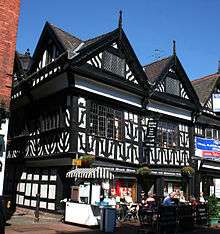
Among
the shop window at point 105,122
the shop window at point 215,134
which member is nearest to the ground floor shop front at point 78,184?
the shop window at point 105,122

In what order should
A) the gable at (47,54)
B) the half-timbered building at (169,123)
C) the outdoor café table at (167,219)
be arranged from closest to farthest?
the outdoor café table at (167,219) < the gable at (47,54) < the half-timbered building at (169,123)

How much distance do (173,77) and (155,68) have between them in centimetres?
120

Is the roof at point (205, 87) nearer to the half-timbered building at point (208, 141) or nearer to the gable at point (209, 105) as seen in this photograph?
the half-timbered building at point (208, 141)

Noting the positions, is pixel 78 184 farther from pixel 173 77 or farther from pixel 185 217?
pixel 173 77

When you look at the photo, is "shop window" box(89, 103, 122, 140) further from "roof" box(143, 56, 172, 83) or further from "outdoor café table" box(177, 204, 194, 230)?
"outdoor café table" box(177, 204, 194, 230)

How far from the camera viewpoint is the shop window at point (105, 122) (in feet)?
55.3

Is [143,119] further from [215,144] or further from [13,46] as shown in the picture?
[13,46]

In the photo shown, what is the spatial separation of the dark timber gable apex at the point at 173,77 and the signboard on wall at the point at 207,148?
213 cm

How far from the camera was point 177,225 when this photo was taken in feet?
44.4

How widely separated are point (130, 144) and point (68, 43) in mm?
5723

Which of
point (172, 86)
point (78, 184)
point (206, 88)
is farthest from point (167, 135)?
point (78, 184)

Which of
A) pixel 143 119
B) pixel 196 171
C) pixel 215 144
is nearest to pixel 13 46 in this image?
pixel 143 119

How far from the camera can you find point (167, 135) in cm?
2059

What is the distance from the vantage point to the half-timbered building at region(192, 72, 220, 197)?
2242cm
